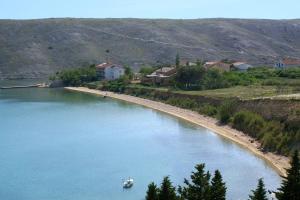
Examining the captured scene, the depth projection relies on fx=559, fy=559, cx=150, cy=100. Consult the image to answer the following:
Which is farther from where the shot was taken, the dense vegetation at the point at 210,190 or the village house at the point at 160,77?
the village house at the point at 160,77

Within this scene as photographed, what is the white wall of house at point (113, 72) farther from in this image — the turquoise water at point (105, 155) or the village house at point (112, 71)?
the turquoise water at point (105, 155)

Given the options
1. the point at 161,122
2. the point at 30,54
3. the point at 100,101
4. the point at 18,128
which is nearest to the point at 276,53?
the point at 30,54

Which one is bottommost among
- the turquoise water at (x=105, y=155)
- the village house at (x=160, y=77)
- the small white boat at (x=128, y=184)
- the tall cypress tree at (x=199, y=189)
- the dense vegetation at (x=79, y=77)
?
the turquoise water at (x=105, y=155)

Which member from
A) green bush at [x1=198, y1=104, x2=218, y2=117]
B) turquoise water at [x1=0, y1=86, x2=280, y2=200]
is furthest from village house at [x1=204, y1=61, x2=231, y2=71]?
green bush at [x1=198, y1=104, x2=218, y2=117]

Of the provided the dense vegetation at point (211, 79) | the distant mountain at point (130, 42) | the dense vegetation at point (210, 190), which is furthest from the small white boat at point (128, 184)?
the distant mountain at point (130, 42)

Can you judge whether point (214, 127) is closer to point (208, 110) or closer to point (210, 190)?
point (208, 110)

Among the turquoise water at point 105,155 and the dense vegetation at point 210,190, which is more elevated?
the dense vegetation at point 210,190
